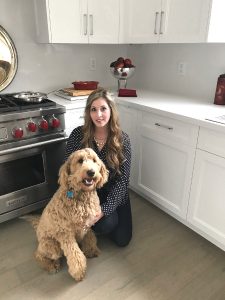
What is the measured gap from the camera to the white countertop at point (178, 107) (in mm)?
1577

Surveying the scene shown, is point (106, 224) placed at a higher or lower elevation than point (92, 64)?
lower

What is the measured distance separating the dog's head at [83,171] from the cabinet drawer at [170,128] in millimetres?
641

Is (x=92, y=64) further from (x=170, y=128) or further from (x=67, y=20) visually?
(x=170, y=128)

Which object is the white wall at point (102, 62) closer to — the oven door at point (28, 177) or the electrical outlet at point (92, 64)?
the electrical outlet at point (92, 64)

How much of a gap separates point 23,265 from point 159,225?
3.20 feet

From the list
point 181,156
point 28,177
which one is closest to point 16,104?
point 28,177

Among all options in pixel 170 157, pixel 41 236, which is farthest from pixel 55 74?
pixel 41 236

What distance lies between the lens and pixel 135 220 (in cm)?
200

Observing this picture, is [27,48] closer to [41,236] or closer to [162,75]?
[162,75]

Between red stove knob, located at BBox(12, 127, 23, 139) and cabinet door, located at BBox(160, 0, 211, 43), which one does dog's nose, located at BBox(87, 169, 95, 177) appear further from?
cabinet door, located at BBox(160, 0, 211, 43)

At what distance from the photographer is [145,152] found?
201cm

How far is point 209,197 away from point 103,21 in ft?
5.18

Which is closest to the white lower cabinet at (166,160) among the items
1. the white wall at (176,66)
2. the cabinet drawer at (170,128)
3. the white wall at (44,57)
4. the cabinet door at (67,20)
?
the cabinet drawer at (170,128)

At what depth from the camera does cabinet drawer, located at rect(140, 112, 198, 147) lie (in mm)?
1624
